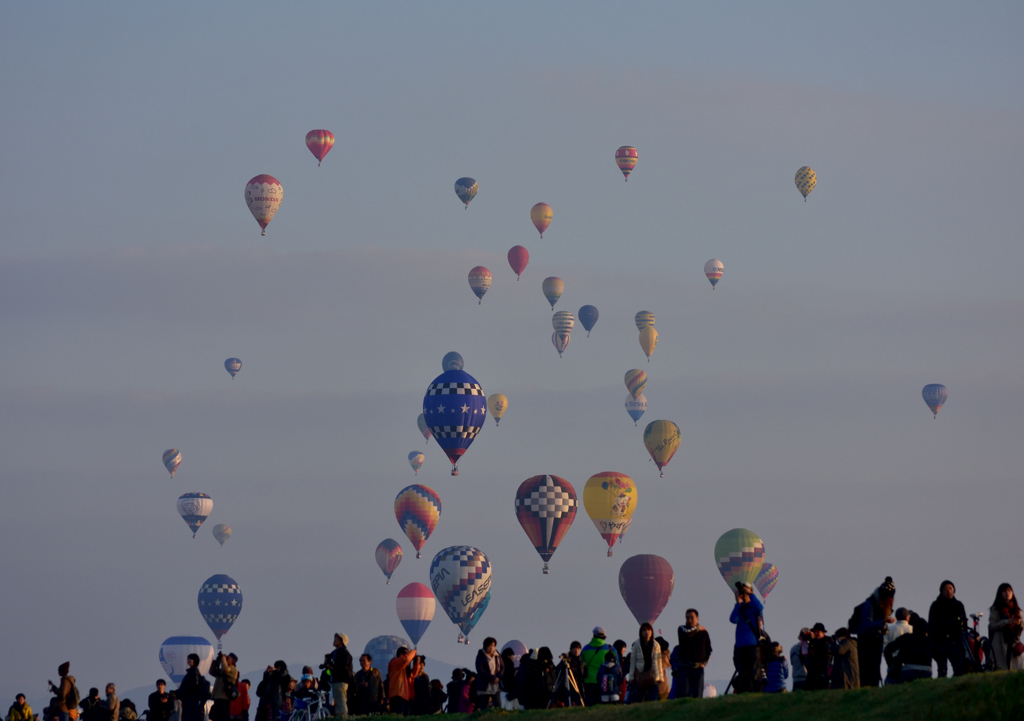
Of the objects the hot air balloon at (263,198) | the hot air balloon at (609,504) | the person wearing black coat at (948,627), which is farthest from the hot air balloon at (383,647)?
the person wearing black coat at (948,627)

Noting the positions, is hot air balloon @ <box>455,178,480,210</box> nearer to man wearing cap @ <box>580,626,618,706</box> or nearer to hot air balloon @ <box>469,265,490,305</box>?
hot air balloon @ <box>469,265,490,305</box>

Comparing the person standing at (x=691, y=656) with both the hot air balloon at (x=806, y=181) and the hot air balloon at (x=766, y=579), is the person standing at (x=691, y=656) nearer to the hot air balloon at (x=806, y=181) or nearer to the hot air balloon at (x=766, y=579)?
the hot air balloon at (x=766, y=579)

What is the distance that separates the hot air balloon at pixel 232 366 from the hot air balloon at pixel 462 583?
114 ft

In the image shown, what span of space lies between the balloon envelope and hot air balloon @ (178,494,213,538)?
1219 cm

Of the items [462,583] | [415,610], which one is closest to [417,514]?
[415,610]

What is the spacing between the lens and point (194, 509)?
106000 mm

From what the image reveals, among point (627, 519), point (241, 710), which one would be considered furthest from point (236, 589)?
point (241, 710)

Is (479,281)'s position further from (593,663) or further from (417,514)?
(593,663)

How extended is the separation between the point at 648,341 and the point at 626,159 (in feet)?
47.4

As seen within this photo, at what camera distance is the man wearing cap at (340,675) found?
29.8m

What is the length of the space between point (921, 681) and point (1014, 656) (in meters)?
1.81

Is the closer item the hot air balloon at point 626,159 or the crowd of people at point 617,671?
the crowd of people at point 617,671

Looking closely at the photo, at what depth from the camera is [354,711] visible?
1230 inches

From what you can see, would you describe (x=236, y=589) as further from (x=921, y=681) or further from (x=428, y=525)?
(x=921, y=681)
